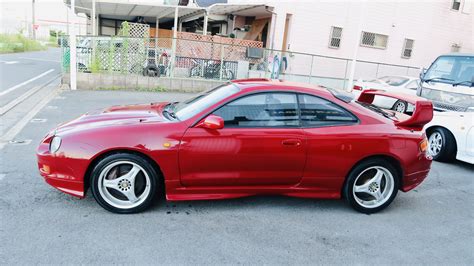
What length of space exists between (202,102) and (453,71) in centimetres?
621

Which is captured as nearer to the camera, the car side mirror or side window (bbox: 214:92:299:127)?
the car side mirror

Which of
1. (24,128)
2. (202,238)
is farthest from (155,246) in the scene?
(24,128)

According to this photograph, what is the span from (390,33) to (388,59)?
124cm

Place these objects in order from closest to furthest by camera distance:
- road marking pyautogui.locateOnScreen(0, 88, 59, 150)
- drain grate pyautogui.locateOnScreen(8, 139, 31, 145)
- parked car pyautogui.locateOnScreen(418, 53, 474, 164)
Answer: drain grate pyautogui.locateOnScreen(8, 139, 31, 145) < road marking pyautogui.locateOnScreen(0, 88, 59, 150) < parked car pyautogui.locateOnScreen(418, 53, 474, 164)

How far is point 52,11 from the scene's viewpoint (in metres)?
89.7

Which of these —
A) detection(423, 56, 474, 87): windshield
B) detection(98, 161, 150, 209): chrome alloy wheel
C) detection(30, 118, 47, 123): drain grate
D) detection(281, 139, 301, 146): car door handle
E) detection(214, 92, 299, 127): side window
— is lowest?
detection(30, 118, 47, 123): drain grate

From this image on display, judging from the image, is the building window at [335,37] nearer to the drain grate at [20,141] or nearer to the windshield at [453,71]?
the windshield at [453,71]

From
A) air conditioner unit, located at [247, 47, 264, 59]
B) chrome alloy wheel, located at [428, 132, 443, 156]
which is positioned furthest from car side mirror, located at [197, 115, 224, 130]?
air conditioner unit, located at [247, 47, 264, 59]

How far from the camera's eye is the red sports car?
352 cm

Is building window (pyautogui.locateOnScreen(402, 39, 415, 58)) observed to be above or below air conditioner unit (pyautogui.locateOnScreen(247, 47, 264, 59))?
above

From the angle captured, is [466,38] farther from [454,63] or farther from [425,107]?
[425,107]

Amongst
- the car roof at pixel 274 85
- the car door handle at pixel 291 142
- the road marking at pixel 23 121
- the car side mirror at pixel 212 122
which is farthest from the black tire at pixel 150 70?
the car door handle at pixel 291 142

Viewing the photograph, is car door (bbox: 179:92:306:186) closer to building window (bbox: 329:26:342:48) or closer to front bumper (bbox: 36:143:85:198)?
front bumper (bbox: 36:143:85:198)

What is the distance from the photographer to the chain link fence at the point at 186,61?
11844mm
